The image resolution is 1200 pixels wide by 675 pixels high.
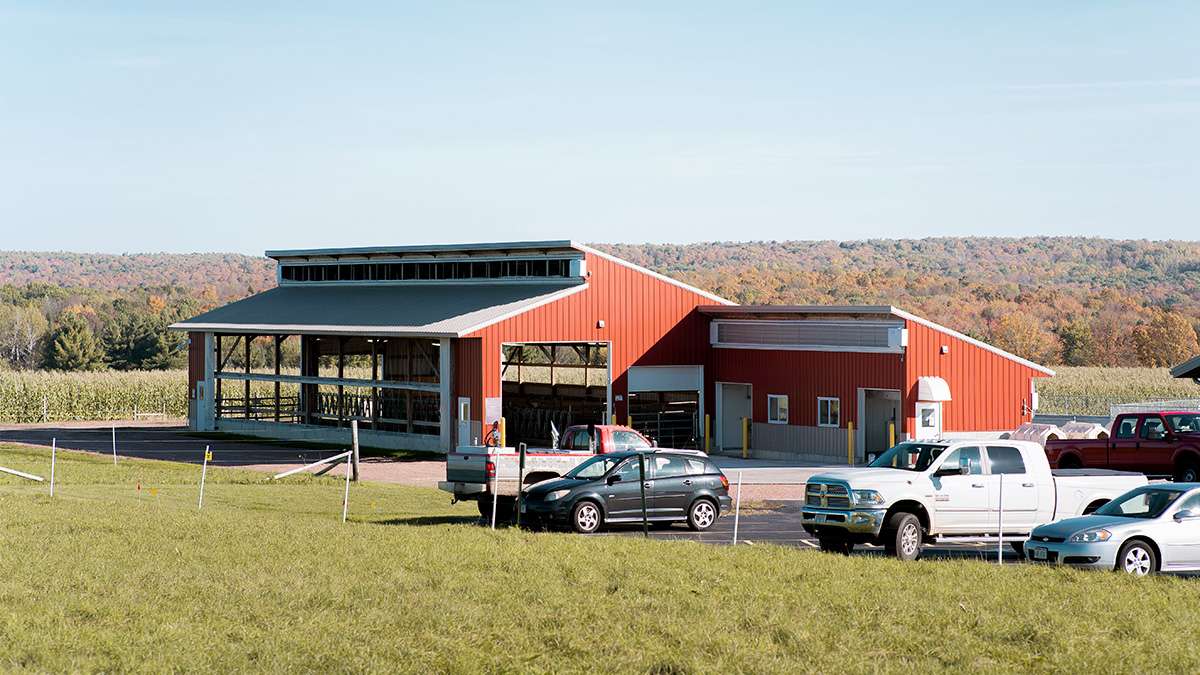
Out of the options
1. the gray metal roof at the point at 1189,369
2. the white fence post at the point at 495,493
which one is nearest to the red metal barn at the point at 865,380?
the gray metal roof at the point at 1189,369

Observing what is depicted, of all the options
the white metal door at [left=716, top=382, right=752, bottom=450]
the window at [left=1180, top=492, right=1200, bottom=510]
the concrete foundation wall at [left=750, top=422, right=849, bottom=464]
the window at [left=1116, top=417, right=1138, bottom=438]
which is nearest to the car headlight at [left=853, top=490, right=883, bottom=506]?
the window at [left=1180, top=492, right=1200, bottom=510]

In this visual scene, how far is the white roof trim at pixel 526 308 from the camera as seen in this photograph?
44.6m

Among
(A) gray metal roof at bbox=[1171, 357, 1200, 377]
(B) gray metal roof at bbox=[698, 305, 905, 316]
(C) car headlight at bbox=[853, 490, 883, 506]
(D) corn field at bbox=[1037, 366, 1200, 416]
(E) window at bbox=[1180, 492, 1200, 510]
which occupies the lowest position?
(C) car headlight at bbox=[853, 490, 883, 506]

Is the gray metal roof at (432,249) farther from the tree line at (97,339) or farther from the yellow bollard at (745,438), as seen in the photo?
the tree line at (97,339)

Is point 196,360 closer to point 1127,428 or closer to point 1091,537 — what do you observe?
point 1127,428

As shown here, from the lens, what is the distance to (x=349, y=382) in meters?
49.7

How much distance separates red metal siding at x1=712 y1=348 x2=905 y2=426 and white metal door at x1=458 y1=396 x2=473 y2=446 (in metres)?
8.82

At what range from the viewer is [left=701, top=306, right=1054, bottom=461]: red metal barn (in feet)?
140

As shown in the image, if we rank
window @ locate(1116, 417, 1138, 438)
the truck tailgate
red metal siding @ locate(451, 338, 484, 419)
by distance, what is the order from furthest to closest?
1. red metal siding @ locate(451, 338, 484, 419)
2. window @ locate(1116, 417, 1138, 438)
3. the truck tailgate

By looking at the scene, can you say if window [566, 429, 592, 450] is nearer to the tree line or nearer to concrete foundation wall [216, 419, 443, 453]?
concrete foundation wall [216, 419, 443, 453]

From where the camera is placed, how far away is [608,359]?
1893 inches

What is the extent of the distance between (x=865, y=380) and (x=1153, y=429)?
458 inches

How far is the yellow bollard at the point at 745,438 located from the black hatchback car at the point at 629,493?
1977 cm

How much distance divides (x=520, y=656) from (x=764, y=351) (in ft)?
112
